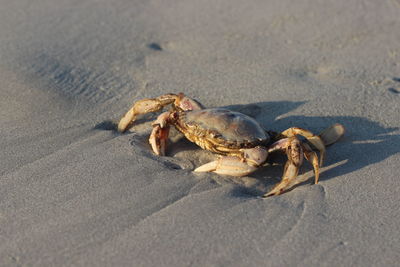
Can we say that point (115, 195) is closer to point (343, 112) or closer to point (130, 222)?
point (130, 222)

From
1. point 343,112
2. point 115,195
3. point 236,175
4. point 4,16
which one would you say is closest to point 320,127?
point 343,112

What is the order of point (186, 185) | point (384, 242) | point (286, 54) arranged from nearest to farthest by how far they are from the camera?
point (384, 242)
point (186, 185)
point (286, 54)

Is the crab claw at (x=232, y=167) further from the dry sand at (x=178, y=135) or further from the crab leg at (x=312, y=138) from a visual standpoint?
the crab leg at (x=312, y=138)

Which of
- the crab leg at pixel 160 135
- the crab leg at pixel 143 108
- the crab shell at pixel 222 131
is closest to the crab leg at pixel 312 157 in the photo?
the crab shell at pixel 222 131

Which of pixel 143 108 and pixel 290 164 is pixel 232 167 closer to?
pixel 290 164

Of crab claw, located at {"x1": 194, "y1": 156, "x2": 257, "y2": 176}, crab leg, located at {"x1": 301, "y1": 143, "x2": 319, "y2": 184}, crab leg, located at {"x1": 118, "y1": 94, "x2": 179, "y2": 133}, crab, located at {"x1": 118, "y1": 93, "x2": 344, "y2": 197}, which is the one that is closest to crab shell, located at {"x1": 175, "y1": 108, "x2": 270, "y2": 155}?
crab, located at {"x1": 118, "y1": 93, "x2": 344, "y2": 197}

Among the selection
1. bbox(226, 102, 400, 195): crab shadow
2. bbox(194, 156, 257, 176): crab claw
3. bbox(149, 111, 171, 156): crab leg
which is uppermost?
bbox(149, 111, 171, 156): crab leg

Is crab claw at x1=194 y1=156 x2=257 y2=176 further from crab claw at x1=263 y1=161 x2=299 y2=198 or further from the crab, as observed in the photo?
crab claw at x1=263 y1=161 x2=299 y2=198
